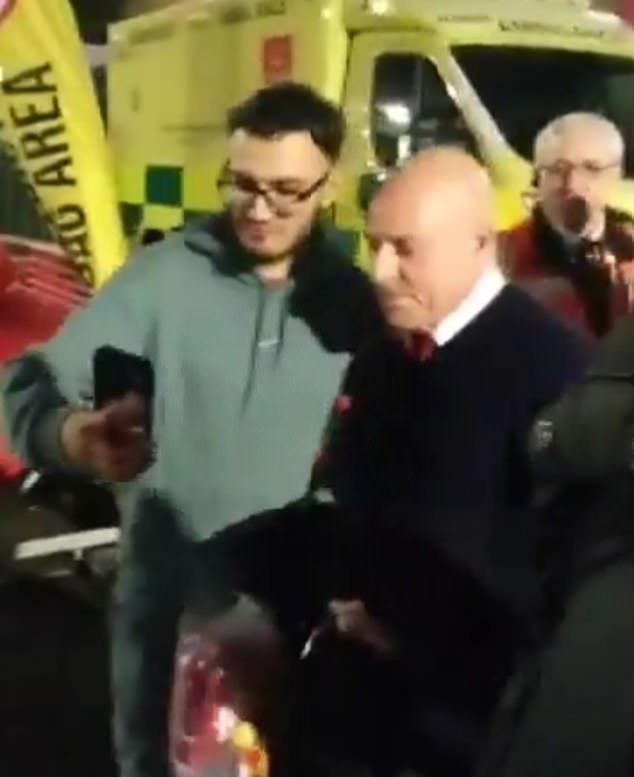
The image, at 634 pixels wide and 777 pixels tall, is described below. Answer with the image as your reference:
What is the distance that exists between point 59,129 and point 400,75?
41.0 inches

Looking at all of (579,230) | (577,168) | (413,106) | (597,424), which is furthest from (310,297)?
(413,106)

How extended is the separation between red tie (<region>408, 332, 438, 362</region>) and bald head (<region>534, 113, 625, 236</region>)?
4.43ft

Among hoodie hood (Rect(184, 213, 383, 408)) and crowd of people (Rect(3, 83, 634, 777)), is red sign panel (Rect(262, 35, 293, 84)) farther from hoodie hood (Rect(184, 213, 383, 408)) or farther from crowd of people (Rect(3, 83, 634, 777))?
hoodie hood (Rect(184, 213, 383, 408))

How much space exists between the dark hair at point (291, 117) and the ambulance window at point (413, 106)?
2.47m

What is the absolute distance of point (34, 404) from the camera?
200cm

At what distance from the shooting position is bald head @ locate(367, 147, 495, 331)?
1.69 meters

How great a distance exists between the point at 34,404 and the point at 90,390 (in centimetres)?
6

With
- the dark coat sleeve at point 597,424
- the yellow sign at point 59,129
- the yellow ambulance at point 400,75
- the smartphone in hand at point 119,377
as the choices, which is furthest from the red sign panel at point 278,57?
the dark coat sleeve at point 597,424

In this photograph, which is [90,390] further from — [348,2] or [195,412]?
[348,2]

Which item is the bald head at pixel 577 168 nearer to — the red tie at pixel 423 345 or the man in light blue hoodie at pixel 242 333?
the man in light blue hoodie at pixel 242 333

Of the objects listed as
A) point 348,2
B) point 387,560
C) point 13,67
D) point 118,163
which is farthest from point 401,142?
point 387,560

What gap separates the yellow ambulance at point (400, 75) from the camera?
4566 mm

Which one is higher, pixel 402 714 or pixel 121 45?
pixel 402 714

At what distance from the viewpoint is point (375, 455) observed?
1731mm
